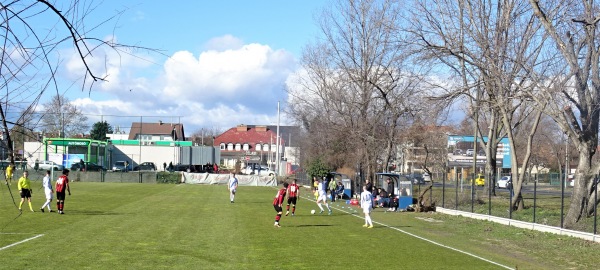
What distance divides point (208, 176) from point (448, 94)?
51.2 m

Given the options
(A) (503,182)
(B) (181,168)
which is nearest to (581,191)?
(A) (503,182)

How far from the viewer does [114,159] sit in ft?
304

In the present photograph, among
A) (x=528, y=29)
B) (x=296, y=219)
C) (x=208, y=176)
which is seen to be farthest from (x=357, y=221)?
(x=208, y=176)

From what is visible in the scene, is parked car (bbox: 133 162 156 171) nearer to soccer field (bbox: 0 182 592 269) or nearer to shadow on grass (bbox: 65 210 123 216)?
soccer field (bbox: 0 182 592 269)

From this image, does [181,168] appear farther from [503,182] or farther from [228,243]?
[228,243]

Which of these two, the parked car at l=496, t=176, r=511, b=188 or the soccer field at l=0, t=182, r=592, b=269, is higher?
the soccer field at l=0, t=182, r=592, b=269

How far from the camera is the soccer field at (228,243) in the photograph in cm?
1656

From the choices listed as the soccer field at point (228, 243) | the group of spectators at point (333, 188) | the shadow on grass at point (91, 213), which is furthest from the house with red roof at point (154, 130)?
the soccer field at point (228, 243)

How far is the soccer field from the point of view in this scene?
16562 millimetres

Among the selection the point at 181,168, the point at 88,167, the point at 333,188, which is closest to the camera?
the point at 333,188

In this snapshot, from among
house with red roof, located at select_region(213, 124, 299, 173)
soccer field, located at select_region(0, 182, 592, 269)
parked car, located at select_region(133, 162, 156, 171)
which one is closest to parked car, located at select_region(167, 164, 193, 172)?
parked car, located at select_region(133, 162, 156, 171)

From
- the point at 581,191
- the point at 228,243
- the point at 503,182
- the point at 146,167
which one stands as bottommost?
the point at 503,182

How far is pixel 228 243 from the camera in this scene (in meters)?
20.5

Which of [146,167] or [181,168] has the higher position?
[146,167]
